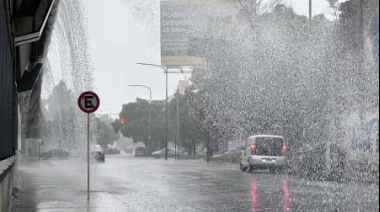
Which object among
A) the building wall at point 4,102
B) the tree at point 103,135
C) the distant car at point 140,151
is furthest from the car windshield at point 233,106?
→ the tree at point 103,135

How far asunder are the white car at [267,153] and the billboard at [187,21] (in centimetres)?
2092

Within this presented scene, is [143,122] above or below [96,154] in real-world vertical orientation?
above

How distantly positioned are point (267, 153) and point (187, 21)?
83.5 feet

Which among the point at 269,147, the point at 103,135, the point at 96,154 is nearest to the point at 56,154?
the point at 96,154

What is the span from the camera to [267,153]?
3080 cm

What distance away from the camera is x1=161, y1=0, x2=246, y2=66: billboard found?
53.7 m

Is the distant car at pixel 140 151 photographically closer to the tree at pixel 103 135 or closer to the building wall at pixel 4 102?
the tree at pixel 103 135

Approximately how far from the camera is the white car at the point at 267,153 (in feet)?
101

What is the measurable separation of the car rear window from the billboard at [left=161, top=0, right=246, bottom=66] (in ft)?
68.9

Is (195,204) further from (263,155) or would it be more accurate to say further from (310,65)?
(310,65)

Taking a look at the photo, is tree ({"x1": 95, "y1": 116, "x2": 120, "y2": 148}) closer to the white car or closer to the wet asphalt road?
the white car

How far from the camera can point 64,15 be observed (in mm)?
24516

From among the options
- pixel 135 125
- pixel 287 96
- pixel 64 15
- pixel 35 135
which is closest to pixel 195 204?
pixel 64 15

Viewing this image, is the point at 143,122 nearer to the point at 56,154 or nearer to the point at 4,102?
the point at 56,154
